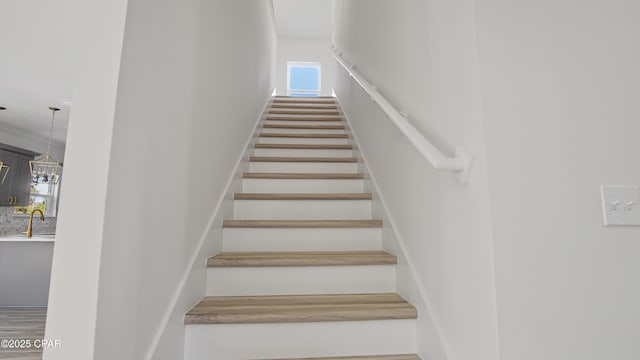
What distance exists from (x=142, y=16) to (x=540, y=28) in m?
1.11

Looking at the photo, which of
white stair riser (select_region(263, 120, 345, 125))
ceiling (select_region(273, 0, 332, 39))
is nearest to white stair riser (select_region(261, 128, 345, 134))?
white stair riser (select_region(263, 120, 345, 125))

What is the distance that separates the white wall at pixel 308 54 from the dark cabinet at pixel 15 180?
4725mm

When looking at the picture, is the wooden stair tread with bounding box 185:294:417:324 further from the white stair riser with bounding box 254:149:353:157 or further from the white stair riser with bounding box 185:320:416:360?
the white stair riser with bounding box 254:149:353:157

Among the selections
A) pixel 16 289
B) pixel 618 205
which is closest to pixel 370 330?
pixel 618 205

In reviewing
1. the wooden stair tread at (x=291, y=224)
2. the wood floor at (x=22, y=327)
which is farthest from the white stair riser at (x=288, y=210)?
the wood floor at (x=22, y=327)

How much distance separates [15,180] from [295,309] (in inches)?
241

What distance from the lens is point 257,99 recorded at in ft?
11.3

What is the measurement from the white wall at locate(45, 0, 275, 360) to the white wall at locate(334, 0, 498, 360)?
36.9 inches

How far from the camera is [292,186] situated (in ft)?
8.14

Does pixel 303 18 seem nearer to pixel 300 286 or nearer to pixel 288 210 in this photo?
pixel 288 210

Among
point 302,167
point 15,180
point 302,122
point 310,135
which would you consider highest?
point 302,122

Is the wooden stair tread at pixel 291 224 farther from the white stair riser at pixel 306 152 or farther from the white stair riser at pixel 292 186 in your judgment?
the white stair riser at pixel 306 152

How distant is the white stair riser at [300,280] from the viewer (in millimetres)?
1640

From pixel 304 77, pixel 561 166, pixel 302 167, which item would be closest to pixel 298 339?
pixel 561 166
